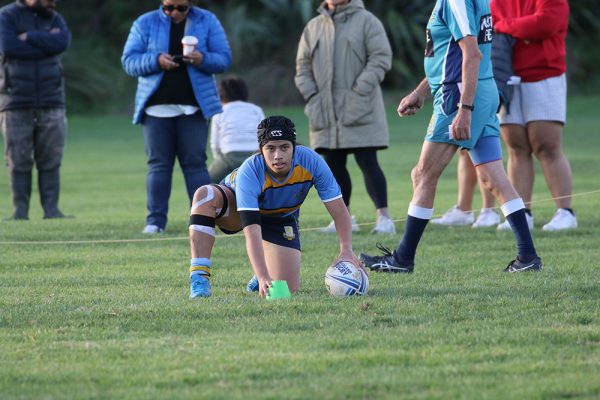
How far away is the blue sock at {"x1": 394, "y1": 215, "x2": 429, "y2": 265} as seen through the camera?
8148mm

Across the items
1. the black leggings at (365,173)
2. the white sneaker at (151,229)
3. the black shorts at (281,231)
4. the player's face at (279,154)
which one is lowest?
the white sneaker at (151,229)

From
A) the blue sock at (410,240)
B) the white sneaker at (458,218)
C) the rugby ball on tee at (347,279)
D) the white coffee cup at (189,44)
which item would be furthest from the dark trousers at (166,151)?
the rugby ball on tee at (347,279)

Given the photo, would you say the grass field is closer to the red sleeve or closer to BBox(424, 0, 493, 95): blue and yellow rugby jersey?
BBox(424, 0, 493, 95): blue and yellow rugby jersey

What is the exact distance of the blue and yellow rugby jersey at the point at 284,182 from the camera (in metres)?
7.04

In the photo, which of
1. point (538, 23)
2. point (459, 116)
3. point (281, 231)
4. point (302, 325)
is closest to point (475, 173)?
point (538, 23)

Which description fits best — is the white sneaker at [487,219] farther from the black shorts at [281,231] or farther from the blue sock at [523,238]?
the black shorts at [281,231]

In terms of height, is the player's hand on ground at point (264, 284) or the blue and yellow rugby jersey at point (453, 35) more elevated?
the blue and yellow rugby jersey at point (453, 35)

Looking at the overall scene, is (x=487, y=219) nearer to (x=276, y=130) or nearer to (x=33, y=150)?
(x=276, y=130)

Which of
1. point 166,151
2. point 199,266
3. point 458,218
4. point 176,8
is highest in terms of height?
point 176,8

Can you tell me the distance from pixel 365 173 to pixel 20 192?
3862mm

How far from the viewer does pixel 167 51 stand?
1095 centimetres

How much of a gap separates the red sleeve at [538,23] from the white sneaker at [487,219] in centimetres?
157

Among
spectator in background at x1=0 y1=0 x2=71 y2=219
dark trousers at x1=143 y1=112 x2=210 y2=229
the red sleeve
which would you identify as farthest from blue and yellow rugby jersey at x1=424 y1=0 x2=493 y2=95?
spectator in background at x1=0 y1=0 x2=71 y2=219

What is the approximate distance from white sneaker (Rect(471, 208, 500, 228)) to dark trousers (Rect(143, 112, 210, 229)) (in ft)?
7.96
